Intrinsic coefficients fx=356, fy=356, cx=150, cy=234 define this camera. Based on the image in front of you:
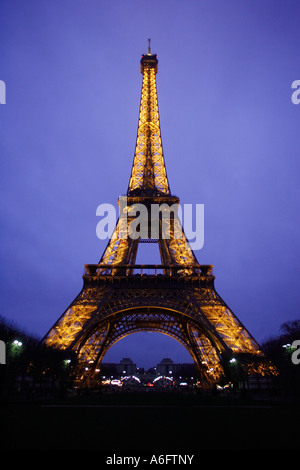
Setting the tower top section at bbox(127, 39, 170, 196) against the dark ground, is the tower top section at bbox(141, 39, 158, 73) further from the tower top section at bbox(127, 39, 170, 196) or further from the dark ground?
the dark ground

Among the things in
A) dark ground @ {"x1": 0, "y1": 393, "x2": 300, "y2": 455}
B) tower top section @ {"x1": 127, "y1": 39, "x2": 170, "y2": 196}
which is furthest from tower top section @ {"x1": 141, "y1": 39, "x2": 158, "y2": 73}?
dark ground @ {"x1": 0, "y1": 393, "x2": 300, "y2": 455}

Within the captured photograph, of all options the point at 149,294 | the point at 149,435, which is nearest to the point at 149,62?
the point at 149,294

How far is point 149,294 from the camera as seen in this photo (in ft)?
127

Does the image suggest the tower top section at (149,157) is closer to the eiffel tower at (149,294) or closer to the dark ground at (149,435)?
the eiffel tower at (149,294)

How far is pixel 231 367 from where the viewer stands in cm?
3384

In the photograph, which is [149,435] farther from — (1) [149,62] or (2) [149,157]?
(1) [149,62]

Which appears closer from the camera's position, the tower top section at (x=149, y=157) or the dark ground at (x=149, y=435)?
the dark ground at (x=149, y=435)

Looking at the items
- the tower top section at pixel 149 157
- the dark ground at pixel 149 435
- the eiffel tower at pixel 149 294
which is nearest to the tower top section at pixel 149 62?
the eiffel tower at pixel 149 294

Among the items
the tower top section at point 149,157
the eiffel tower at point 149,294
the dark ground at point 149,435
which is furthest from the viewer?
the tower top section at point 149,157

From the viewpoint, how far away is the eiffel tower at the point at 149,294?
34653 mm

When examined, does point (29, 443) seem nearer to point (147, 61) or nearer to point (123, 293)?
point (123, 293)
